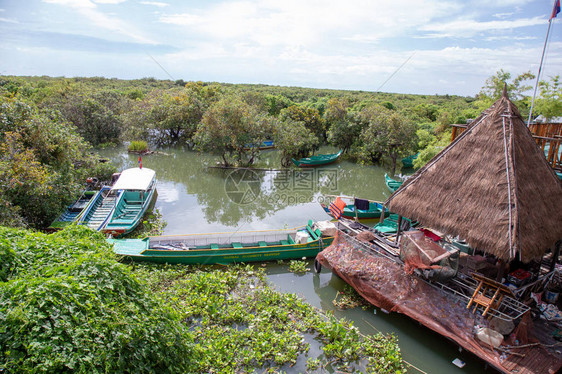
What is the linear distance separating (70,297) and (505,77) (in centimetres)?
2545

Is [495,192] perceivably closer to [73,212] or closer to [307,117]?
[73,212]

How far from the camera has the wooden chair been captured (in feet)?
22.0

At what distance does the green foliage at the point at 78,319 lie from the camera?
3.70 meters

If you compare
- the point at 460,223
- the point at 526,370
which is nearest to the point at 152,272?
the point at 460,223

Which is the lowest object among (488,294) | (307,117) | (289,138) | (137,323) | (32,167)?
(488,294)

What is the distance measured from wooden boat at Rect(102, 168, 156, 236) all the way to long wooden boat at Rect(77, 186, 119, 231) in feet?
0.78

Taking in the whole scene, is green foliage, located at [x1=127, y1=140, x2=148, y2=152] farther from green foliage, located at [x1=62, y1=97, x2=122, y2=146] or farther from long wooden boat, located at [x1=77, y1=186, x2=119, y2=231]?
long wooden boat, located at [x1=77, y1=186, x2=119, y2=231]

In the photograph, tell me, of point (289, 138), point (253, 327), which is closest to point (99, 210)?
point (253, 327)

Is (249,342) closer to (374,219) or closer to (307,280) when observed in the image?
(307,280)

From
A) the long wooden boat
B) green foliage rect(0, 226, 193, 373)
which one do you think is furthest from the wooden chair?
the long wooden boat

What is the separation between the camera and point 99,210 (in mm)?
13500

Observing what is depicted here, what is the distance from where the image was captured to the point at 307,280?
10.5 metres

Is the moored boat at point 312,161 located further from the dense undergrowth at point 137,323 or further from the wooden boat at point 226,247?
the dense undergrowth at point 137,323

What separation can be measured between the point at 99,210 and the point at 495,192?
13.8 metres
